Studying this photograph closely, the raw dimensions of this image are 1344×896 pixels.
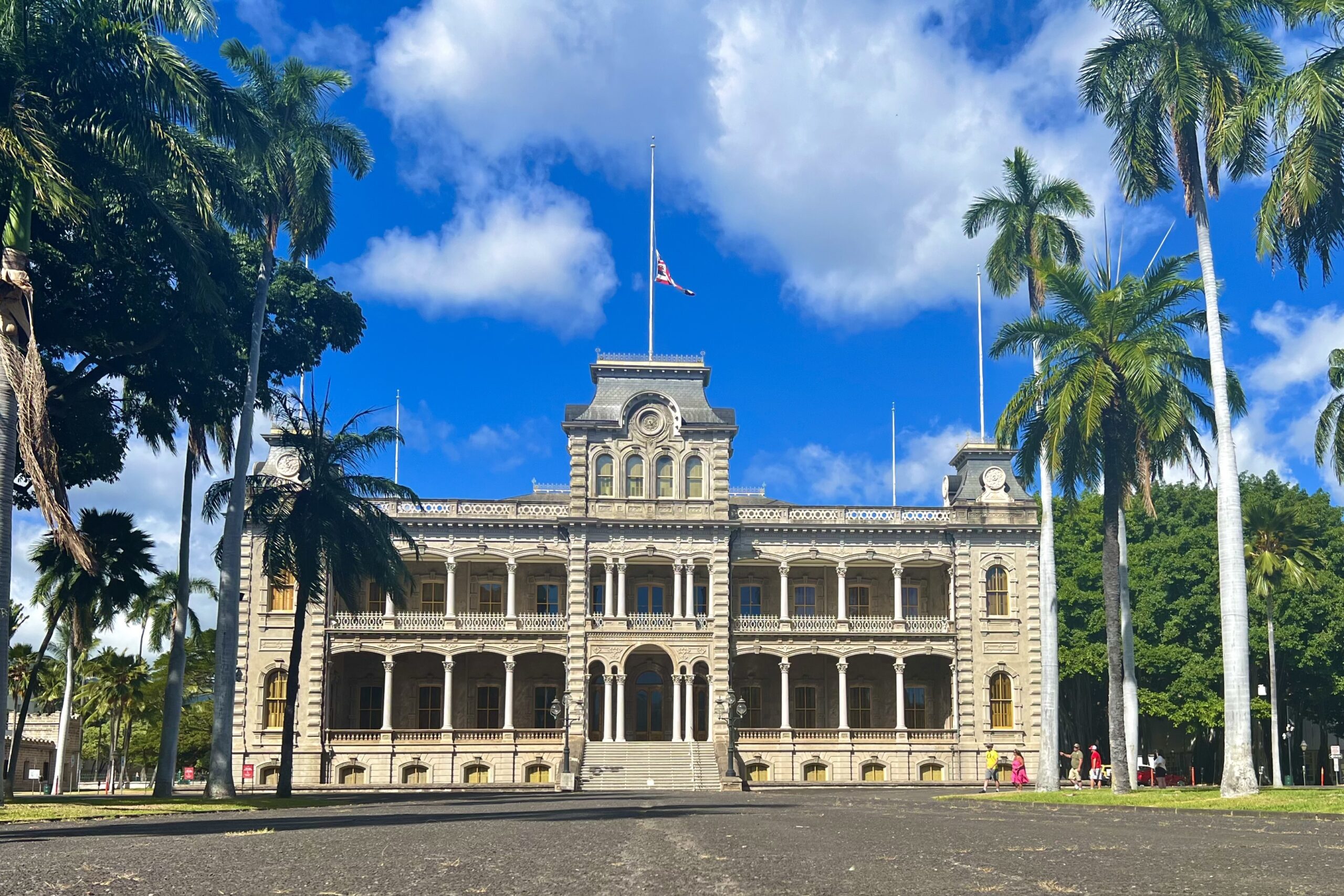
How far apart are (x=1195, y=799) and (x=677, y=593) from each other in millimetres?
27982

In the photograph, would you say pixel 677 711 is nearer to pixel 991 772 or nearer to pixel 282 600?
pixel 991 772

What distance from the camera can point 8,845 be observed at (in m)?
15.3

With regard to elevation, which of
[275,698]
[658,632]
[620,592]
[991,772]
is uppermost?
[620,592]

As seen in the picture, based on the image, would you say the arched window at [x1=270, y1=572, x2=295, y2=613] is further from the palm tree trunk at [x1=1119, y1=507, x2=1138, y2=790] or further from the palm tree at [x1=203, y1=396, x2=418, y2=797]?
the palm tree trunk at [x1=1119, y1=507, x2=1138, y2=790]

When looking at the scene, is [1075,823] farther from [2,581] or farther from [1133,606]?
[1133,606]

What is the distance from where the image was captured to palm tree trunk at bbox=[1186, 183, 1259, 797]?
25.5 meters

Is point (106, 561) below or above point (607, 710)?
above

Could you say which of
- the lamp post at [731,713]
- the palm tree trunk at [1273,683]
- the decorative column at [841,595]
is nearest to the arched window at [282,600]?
the lamp post at [731,713]

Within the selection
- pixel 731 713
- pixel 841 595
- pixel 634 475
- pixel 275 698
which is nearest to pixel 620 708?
pixel 731 713

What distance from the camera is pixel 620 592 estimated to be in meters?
51.9

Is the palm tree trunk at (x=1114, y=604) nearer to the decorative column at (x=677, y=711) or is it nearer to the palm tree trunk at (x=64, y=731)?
the decorative column at (x=677, y=711)

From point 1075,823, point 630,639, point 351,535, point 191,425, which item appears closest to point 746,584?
point 630,639

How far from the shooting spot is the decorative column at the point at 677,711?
2013 inches

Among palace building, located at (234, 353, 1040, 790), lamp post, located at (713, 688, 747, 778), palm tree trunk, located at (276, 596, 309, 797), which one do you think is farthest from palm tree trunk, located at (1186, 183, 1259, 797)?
palace building, located at (234, 353, 1040, 790)
